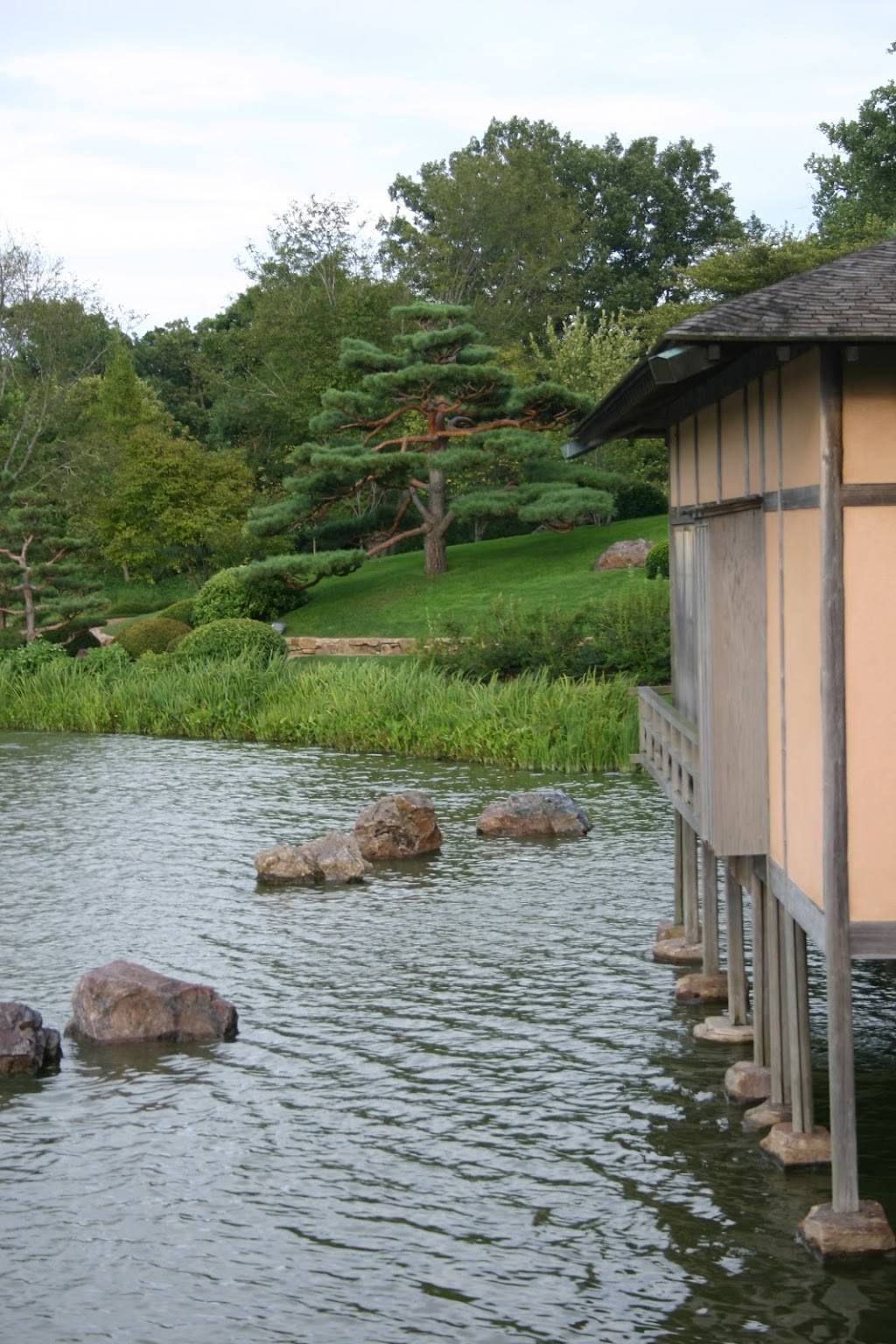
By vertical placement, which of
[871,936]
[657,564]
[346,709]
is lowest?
[346,709]

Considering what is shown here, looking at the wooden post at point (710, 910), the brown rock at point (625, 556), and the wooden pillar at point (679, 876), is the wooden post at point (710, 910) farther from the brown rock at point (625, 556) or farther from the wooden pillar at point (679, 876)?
the brown rock at point (625, 556)

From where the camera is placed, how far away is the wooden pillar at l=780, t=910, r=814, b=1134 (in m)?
7.85

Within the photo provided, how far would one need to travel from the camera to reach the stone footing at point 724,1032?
1018 cm

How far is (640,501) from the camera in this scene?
4172 cm

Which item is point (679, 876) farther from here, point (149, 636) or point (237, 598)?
point (237, 598)

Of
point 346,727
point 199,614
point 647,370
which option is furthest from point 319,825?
point 199,614

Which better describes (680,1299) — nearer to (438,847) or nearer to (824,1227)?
(824,1227)

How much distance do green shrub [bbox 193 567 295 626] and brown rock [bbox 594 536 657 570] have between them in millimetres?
7384

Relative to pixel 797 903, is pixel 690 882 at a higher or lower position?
lower

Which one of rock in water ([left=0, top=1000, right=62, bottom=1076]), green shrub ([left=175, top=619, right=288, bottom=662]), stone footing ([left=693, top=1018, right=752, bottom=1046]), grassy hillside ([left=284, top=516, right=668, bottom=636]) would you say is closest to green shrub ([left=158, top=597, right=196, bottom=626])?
grassy hillside ([left=284, top=516, right=668, bottom=636])

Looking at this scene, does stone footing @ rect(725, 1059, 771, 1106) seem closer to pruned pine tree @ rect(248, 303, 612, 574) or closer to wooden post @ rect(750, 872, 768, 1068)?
wooden post @ rect(750, 872, 768, 1068)

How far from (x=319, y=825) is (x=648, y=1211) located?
34.7ft

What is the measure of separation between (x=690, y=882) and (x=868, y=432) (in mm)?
5838

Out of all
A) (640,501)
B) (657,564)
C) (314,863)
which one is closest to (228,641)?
(657,564)
